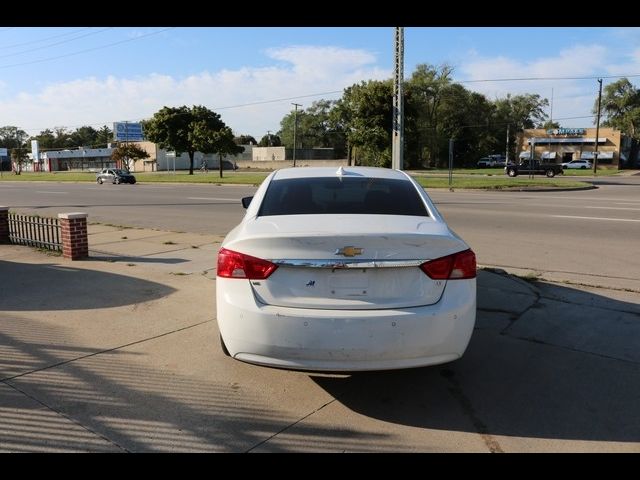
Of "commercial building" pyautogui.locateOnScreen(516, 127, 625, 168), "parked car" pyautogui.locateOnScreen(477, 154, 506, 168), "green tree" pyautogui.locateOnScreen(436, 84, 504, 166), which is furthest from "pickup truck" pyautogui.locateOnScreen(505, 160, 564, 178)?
"green tree" pyautogui.locateOnScreen(436, 84, 504, 166)

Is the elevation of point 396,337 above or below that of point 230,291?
below

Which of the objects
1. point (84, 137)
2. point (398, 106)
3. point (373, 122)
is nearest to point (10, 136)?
point (84, 137)

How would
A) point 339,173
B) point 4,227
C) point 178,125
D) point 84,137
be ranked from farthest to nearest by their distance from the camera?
point 84,137, point 178,125, point 4,227, point 339,173

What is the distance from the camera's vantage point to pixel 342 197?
449 centimetres

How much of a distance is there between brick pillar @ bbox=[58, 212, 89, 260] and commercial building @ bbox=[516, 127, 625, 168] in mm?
69083

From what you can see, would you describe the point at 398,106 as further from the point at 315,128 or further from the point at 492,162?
the point at 315,128

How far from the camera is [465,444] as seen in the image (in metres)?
3.19

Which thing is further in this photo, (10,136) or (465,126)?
(10,136)

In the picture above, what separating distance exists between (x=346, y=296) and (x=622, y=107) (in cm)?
9171

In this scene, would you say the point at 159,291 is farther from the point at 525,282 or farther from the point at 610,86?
the point at 610,86

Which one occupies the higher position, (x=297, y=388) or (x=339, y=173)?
(x=339, y=173)

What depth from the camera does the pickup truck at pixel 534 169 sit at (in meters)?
44.3

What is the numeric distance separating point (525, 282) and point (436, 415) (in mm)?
3964

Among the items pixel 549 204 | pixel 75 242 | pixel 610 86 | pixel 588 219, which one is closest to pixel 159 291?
pixel 75 242
